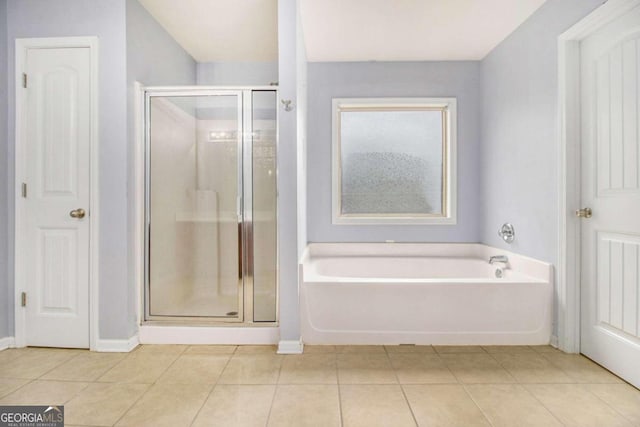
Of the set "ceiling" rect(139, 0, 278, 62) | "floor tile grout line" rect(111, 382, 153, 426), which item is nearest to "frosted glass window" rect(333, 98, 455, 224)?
"ceiling" rect(139, 0, 278, 62)

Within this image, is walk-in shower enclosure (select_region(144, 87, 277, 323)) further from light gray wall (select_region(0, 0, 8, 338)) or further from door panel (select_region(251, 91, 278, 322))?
light gray wall (select_region(0, 0, 8, 338))

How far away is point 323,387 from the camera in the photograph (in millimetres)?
1914

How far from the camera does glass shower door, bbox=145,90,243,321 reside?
2547mm

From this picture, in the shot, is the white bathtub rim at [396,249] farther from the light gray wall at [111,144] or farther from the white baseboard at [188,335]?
the light gray wall at [111,144]

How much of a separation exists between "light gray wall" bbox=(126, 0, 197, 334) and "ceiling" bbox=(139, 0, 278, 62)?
0.11 m

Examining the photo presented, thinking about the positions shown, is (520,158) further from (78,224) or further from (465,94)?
(78,224)

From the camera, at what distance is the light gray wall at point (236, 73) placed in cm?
363

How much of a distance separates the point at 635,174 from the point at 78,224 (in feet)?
10.6

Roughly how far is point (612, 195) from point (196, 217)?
2532 mm

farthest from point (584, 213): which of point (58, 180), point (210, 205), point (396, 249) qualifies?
point (58, 180)

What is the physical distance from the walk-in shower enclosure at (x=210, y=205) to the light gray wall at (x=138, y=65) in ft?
0.34

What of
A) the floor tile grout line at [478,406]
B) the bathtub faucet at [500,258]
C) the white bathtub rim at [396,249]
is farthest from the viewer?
the white bathtub rim at [396,249]

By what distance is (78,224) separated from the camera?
2400 mm

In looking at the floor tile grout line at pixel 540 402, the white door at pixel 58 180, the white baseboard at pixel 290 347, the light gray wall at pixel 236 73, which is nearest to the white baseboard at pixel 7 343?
the white door at pixel 58 180
